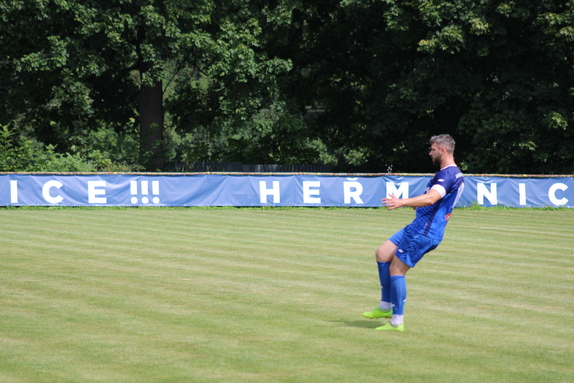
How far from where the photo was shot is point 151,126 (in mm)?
41469

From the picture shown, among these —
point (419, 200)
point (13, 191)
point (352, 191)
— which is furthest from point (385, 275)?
point (352, 191)

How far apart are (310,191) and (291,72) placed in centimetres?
1609

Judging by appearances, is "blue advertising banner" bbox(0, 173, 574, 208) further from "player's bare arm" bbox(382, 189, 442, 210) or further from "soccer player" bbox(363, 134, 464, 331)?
"player's bare arm" bbox(382, 189, 442, 210)

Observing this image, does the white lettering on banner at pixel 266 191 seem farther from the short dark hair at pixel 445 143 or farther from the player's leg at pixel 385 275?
the short dark hair at pixel 445 143

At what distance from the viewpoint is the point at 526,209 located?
1288 inches

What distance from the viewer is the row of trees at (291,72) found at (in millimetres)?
37875

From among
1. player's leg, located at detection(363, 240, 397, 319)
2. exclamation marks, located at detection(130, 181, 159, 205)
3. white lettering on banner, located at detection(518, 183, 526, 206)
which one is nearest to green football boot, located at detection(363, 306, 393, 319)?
player's leg, located at detection(363, 240, 397, 319)

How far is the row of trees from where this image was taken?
124ft

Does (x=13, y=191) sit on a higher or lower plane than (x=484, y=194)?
higher

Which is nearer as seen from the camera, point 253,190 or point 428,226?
point 428,226

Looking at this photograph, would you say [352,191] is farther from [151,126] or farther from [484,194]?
[151,126]

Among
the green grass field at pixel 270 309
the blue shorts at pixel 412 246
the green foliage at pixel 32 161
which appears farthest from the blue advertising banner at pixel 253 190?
the blue shorts at pixel 412 246

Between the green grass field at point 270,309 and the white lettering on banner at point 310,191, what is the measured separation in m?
11.1

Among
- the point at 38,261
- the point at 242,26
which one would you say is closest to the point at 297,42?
the point at 242,26
